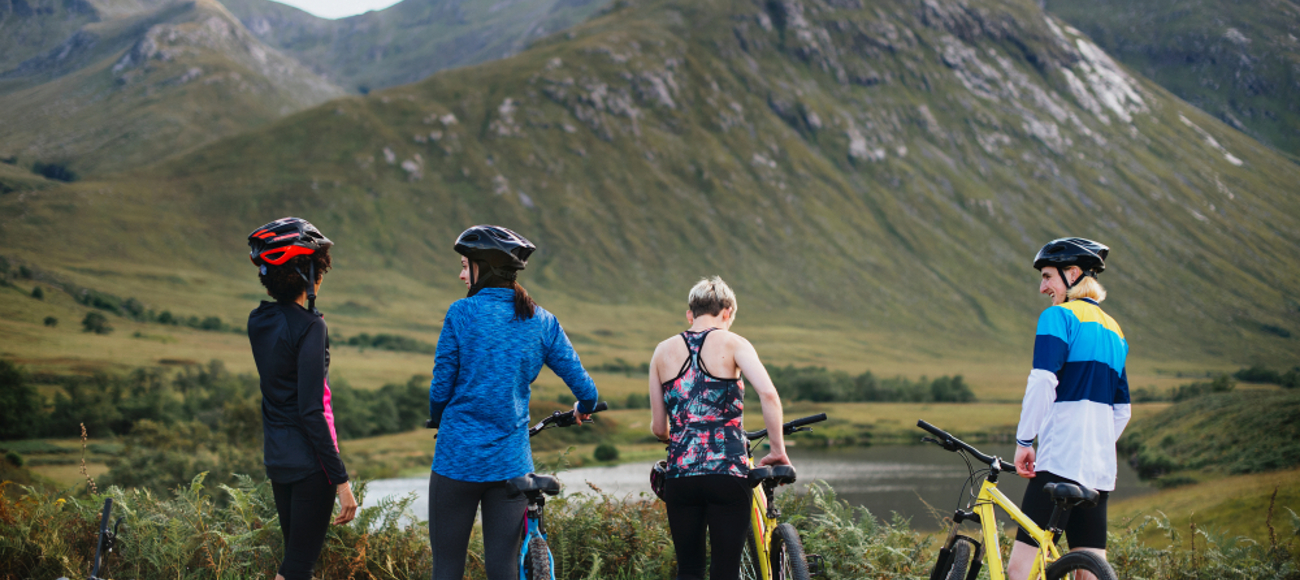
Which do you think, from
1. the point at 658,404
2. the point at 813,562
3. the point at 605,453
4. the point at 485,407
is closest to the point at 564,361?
the point at 485,407

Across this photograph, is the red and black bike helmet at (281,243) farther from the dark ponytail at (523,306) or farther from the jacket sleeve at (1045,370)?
the jacket sleeve at (1045,370)

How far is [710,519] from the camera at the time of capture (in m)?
5.10

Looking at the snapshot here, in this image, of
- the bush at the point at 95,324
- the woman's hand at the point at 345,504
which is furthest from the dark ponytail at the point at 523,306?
the bush at the point at 95,324

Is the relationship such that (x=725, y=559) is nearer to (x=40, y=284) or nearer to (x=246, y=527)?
(x=246, y=527)

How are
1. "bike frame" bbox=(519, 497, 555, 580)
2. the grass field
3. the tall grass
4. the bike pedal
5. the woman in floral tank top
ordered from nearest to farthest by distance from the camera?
"bike frame" bbox=(519, 497, 555, 580) < the woman in floral tank top < the bike pedal < the tall grass < the grass field

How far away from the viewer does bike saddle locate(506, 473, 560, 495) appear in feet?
15.2

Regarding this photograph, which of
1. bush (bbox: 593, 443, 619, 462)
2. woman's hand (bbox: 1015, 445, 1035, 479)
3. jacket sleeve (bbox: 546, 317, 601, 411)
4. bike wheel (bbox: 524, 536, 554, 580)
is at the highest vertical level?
jacket sleeve (bbox: 546, 317, 601, 411)

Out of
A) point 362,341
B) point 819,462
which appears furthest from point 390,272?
point 819,462

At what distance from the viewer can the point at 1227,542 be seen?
8062mm

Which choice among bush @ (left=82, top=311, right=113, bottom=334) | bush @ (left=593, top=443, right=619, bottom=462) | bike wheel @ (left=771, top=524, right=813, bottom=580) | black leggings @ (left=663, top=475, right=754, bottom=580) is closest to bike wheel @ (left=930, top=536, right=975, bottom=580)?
bike wheel @ (left=771, top=524, right=813, bottom=580)

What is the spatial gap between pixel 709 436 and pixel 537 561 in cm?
122

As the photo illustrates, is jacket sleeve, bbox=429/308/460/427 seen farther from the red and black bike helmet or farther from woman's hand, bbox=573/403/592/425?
the red and black bike helmet

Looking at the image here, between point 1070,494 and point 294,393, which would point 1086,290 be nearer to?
point 1070,494

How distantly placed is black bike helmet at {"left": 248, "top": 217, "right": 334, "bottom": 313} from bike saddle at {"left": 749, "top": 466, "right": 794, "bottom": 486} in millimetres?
2773
